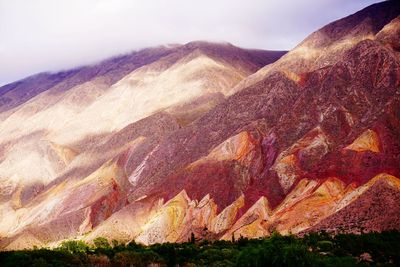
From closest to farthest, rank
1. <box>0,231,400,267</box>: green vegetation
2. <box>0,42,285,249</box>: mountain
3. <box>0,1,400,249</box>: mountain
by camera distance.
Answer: <box>0,231,400,267</box>: green vegetation, <box>0,1,400,249</box>: mountain, <box>0,42,285,249</box>: mountain

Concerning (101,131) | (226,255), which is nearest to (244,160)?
(226,255)

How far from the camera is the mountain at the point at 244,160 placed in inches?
3361

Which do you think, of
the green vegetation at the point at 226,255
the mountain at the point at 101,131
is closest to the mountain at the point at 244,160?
the mountain at the point at 101,131

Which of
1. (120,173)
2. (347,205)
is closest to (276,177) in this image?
(347,205)

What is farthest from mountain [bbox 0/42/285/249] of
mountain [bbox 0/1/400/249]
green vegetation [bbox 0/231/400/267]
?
green vegetation [bbox 0/231/400/267]

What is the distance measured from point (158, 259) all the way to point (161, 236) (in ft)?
112

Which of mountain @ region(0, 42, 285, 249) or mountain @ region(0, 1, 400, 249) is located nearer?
mountain @ region(0, 1, 400, 249)

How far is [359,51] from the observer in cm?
10931

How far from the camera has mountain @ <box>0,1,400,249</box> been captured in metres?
85.4

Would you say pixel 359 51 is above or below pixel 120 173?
above

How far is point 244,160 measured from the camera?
104625 mm

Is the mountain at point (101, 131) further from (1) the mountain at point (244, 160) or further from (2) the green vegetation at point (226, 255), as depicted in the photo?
(2) the green vegetation at point (226, 255)

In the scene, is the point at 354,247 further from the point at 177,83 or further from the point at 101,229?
the point at 177,83

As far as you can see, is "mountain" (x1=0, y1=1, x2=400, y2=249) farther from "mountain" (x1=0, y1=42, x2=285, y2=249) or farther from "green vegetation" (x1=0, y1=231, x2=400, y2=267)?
"green vegetation" (x1=0, y1=231, x2=400, y2=267)
